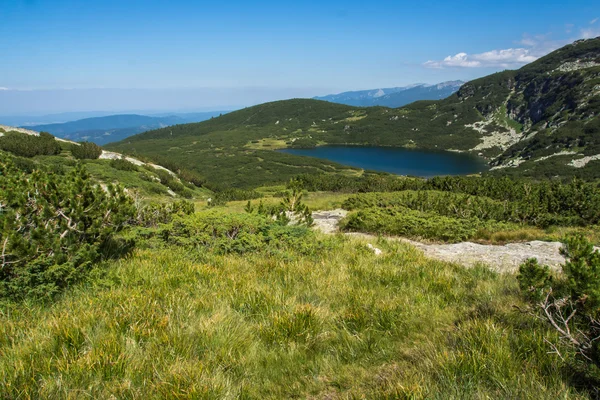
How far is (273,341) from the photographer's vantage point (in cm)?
334

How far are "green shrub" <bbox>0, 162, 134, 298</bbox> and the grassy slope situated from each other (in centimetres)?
39

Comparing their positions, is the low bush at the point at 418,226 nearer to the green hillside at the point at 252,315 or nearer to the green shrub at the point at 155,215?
the green hillside at the point at 252,315

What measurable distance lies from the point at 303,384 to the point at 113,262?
444 centimetres

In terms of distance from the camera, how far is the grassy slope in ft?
8.13

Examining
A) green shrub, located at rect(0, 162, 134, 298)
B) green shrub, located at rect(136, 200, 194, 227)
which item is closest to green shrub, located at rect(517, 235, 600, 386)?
green shrub, located at rect(0, 162, 134, 298)

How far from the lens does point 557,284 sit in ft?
13.2

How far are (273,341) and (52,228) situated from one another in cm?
424

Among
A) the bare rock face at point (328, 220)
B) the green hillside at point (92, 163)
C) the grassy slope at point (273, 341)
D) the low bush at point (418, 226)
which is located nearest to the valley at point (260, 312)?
the grassy slope at point (273, 341)

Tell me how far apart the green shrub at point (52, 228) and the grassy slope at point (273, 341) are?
392 mm

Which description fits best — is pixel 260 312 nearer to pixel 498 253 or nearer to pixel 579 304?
pixel 579 304

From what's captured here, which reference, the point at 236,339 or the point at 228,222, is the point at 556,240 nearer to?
the point at 228,222

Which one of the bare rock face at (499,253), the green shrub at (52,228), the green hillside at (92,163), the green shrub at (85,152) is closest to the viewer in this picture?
the green shrub at (52,228)

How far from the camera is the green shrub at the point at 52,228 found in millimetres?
4277

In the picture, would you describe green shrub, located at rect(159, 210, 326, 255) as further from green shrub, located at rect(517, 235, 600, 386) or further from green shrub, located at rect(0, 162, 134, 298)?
green shrub, located at rect(517, 235, 600, 386)
